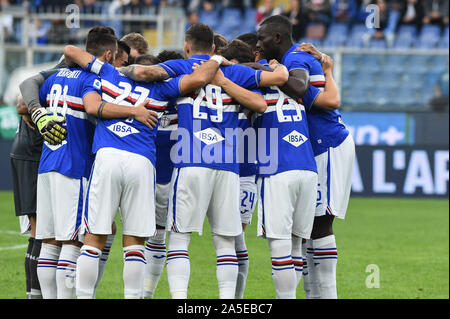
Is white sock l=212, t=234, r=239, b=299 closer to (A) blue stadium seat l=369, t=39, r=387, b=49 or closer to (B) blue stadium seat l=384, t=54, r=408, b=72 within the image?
(B) blue stadium seat l=384, t=54, r=408, b=72

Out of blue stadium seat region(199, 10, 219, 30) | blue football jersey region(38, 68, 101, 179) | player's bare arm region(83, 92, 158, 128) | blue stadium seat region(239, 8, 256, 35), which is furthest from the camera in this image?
blue stadium seat region(199, 10, 219, 30)

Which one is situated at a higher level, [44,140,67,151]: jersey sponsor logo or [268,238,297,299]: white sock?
[44,140,67,151]: jersey sponsor logo

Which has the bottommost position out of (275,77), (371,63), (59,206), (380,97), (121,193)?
(380,97)

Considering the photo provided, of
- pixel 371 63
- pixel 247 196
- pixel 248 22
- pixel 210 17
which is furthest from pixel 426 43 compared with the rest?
pixel 247 196

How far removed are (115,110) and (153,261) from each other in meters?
1.70

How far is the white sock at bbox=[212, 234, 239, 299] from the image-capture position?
17.6ft

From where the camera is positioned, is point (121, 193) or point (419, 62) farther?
point (419, 62)

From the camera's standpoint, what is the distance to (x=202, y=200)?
17.7 feet

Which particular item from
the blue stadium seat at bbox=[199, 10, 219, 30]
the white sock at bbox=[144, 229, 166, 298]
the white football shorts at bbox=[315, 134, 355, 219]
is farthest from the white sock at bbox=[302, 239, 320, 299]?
the blue stadium seat at bbox=[199, 10, 219, 30]

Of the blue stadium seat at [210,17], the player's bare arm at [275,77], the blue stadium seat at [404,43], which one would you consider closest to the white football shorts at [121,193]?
the player's bare arm at [275,77]

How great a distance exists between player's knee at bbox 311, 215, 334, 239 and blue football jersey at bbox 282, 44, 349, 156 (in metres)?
0.51

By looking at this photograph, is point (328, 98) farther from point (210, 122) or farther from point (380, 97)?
point (380, 97)

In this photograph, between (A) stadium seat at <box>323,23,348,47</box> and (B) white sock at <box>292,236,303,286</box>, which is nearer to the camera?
(B) white sock at <box>292,236,303,286</box>

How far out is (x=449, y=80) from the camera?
50.8ft
